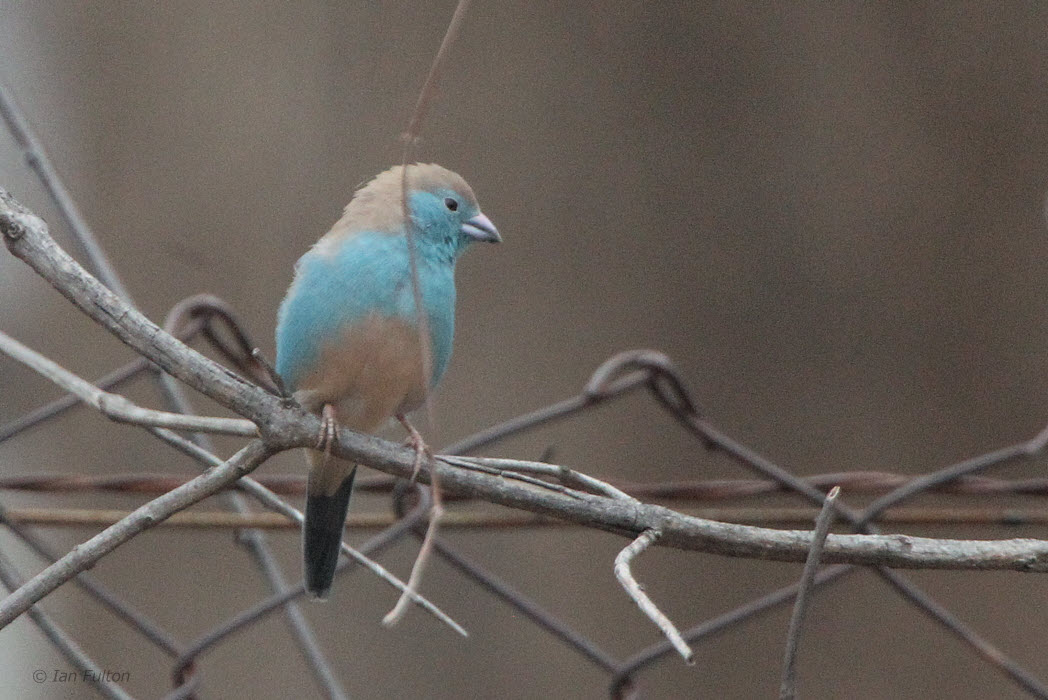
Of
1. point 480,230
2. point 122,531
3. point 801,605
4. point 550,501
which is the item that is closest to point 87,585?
point 122,531

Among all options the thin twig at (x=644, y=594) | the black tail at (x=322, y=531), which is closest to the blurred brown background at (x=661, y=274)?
the black tail at (x=322, y=531)

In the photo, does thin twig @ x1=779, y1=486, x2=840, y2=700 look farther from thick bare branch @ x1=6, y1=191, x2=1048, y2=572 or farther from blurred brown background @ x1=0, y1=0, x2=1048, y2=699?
blurred brown background @ x1=0, y1=0, x2=1048, y2=699

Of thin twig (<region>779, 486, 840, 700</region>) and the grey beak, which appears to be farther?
the grey beak

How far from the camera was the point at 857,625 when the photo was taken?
3865mm

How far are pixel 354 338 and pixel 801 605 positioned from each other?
1.70 meters

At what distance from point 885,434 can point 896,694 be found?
0.79 m

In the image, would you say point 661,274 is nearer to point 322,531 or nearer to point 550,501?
point 322,531

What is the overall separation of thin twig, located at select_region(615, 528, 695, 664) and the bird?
1167mm

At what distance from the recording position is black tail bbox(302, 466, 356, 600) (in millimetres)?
3025

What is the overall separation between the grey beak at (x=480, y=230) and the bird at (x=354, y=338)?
200 mm

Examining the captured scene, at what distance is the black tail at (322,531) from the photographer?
→ 119 inches

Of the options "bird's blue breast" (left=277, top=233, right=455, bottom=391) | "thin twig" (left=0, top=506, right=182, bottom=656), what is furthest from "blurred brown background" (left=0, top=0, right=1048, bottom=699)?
"thin twig" (left=0, top=506, right=182, bottom=656)

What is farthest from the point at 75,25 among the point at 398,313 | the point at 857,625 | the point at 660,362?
the point at 857,625

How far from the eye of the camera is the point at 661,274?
4.33 metres
